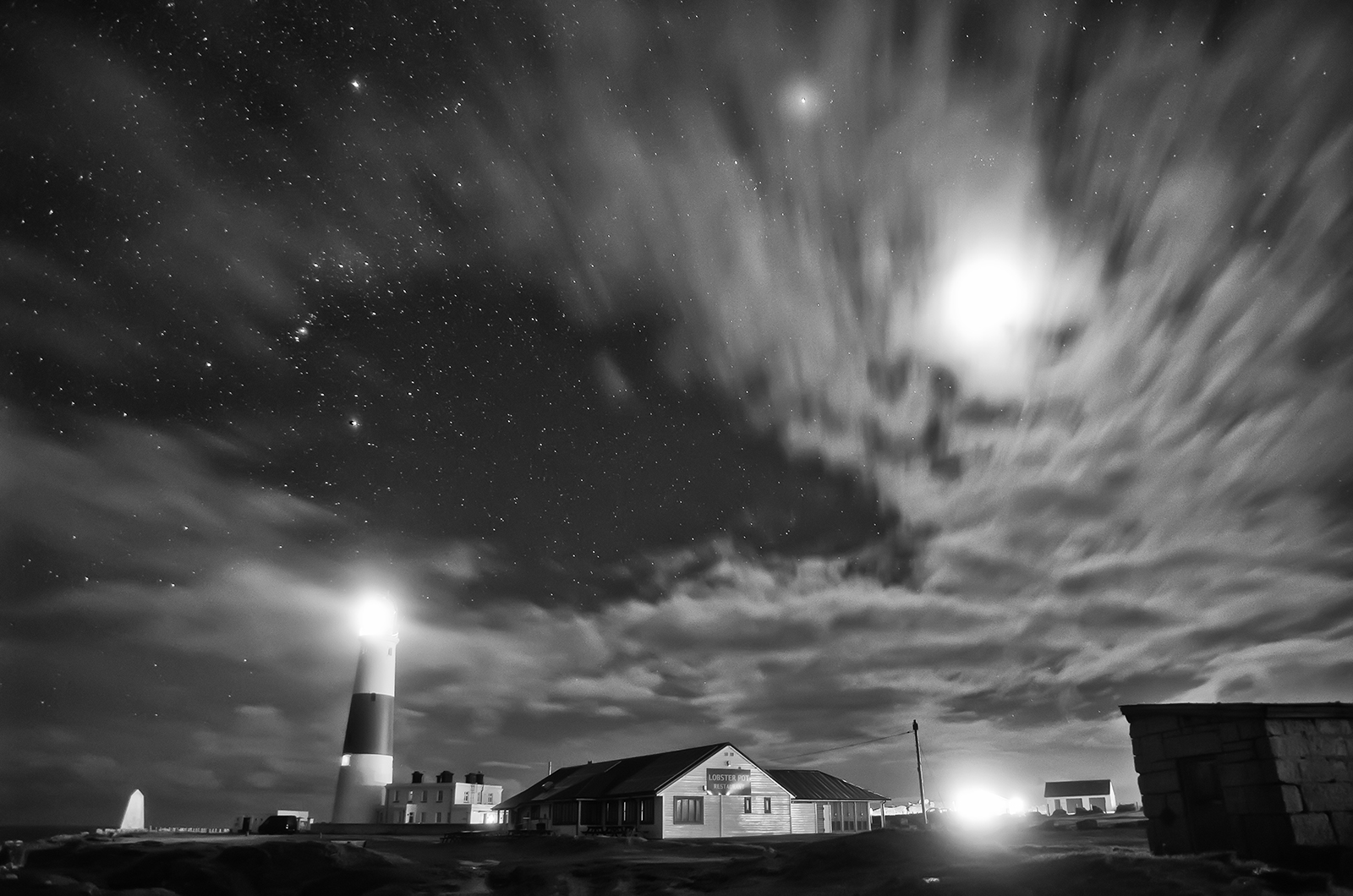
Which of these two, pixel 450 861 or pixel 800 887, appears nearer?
pixel 800 887

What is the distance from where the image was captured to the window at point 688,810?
46188 mm

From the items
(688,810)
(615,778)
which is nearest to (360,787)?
(615,778)

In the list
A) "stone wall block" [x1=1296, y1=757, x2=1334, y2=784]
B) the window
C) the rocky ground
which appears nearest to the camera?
the rocky ground

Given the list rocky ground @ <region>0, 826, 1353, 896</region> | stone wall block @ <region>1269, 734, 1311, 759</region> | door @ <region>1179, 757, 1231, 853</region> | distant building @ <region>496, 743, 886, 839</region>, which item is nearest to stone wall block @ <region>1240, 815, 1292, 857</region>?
door @ <region>1179, 757, 1231, 853</region>

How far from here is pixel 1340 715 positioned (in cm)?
1788

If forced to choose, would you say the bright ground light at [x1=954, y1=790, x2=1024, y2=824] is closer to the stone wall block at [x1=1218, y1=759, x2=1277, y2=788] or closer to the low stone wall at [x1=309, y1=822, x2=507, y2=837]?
the low stone wall at [x1=309, y1=822, x2=507, y2=837]

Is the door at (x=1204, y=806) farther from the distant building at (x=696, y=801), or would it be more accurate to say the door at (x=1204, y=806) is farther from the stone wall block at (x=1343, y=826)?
the distant building at (x=696, y=801)

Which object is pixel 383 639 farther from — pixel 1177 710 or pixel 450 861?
pixel 1177 710

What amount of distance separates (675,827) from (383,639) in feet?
97.1

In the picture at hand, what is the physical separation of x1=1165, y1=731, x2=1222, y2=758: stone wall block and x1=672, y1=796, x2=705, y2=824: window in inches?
1274

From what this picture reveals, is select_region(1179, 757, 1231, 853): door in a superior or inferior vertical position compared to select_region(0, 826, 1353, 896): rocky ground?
superior

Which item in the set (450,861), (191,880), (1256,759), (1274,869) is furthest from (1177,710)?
(191,880)

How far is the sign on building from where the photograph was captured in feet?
157

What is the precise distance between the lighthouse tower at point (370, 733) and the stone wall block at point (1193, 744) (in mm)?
55388
